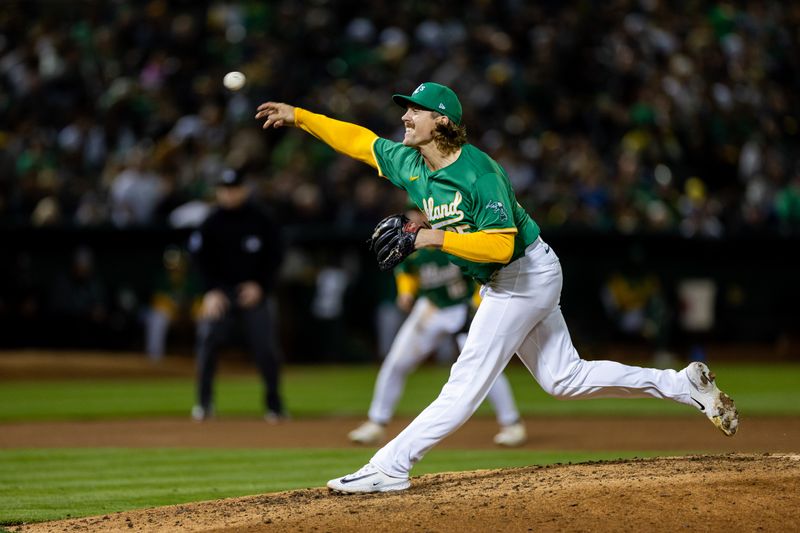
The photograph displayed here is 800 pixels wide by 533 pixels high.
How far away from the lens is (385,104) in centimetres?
1827

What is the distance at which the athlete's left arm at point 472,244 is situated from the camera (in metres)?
5.77

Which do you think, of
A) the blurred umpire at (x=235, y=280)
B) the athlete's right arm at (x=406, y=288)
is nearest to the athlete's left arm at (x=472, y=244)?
the athlete's right arm at (x=406, y=288)

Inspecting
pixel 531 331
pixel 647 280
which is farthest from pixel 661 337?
pixel 531 331

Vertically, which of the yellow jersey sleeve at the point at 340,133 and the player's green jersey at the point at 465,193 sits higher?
the yellow jersey sleeve at the point at 340,133

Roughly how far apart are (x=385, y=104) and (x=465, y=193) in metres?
12.4

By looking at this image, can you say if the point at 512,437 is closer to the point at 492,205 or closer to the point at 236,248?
the point at 236,248

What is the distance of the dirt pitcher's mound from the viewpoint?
17.6ft

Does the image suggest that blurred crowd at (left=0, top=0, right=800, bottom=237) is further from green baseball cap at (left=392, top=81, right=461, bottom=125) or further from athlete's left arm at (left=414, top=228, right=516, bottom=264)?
athlete's left arm at (left=414, top=228, right=516, bottom=264)

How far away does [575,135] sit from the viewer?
18.9m

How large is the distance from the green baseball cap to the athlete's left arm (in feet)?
2.15

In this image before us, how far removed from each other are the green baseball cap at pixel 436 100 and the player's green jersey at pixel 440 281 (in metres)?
3.70

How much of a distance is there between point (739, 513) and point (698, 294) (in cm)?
1310

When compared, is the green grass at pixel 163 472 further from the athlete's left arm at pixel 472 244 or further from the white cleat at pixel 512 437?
the athlete's left arm at pixel 472 244

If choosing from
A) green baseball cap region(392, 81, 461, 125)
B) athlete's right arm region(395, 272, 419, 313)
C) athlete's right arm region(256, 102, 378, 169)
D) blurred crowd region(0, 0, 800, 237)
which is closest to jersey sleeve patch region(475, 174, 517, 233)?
green baseball cap region(392, 81, 461, 125)
